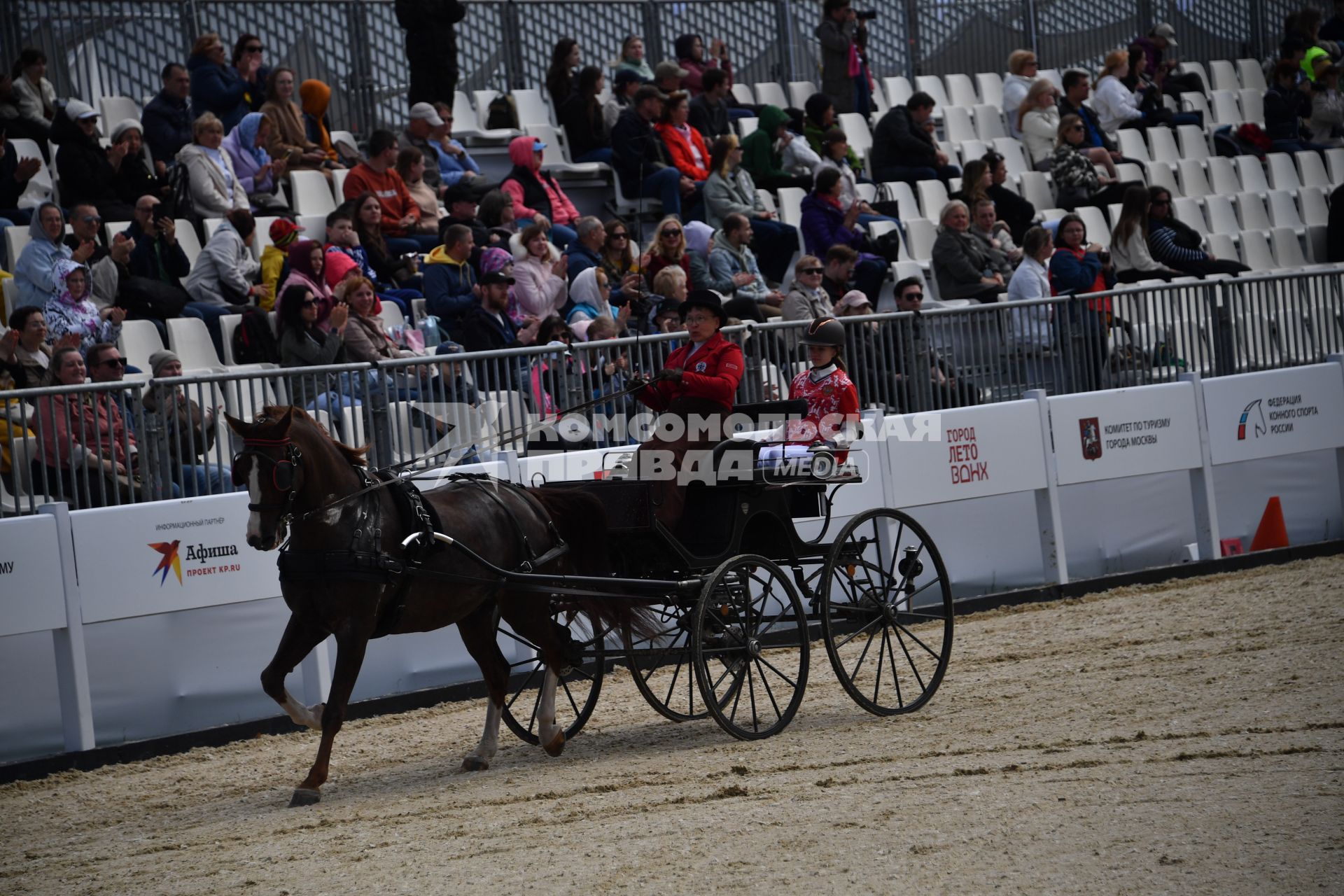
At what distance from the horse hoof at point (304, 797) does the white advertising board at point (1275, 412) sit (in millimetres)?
8908

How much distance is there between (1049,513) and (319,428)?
278 inches

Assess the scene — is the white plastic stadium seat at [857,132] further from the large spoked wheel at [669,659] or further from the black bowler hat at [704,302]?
the black bowler hat at [704,302]

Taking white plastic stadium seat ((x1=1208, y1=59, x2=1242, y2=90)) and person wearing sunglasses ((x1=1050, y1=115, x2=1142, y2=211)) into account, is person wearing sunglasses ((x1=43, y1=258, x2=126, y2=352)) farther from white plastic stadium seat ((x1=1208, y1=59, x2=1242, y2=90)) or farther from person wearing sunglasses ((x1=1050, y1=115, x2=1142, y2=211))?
white plastic stadium seat ((x1=1208, y1=59, x2=1242, y2=90))

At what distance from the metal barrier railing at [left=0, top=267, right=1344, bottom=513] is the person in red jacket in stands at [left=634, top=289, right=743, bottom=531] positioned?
0.44 m

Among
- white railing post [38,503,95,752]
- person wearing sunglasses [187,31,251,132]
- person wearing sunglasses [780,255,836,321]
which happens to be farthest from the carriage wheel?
person wearing sunglasses [187,31,251,132]

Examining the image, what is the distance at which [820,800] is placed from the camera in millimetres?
6746

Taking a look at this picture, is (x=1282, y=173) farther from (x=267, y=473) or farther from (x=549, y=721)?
(x=267, y=473)

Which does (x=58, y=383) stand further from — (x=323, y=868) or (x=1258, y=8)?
(x=1258, y=8)

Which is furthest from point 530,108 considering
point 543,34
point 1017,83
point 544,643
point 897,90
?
point 544,643

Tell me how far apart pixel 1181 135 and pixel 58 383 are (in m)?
16.4

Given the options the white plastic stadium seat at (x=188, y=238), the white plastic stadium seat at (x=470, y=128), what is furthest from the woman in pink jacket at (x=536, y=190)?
the white plastic stadium seat at (x=188, y=238)

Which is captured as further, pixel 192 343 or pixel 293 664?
pixel 192 343

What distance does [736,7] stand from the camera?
20.6 meters

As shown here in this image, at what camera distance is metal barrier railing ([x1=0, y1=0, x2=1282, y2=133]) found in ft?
51.0
